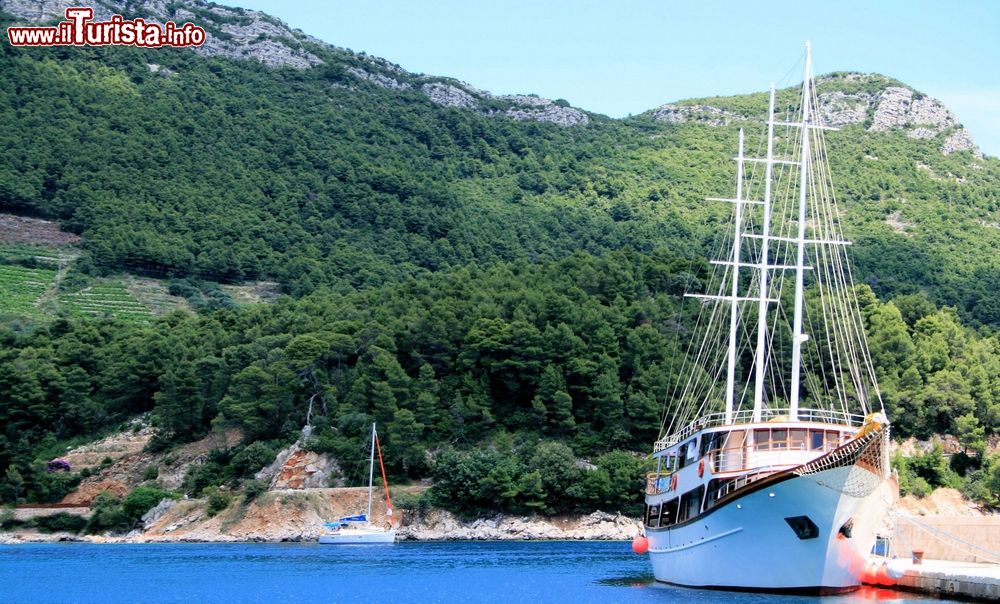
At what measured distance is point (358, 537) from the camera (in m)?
85.4

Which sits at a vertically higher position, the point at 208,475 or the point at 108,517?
the point at 208,475

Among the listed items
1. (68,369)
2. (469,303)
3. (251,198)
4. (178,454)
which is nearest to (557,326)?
(469,303)

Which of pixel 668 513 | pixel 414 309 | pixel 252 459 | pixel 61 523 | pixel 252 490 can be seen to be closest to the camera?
pixel 668 513

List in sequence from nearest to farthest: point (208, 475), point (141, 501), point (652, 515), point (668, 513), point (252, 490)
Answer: point (668, 513)
point (652, 515)
point (252, 490)
point (141, 501)
point (208, 475)

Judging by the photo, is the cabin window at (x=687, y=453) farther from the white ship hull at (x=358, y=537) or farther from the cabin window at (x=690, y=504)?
the white ship hull at (x=358, y=537)

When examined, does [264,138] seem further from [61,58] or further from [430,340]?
[430,340]

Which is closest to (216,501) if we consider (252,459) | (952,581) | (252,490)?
(252,490)

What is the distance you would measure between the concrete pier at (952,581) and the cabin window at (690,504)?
267 inches

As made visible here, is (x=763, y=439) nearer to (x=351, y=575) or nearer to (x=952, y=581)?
(x=952, y=581)

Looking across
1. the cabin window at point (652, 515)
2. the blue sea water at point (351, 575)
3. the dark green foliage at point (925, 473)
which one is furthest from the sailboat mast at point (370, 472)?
the dark green foliage at point (925, 473)

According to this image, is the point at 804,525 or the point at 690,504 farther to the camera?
the point at 690,504

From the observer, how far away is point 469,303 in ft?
366

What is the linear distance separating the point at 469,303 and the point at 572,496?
26.9 m

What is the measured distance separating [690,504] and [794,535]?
21.0ft
